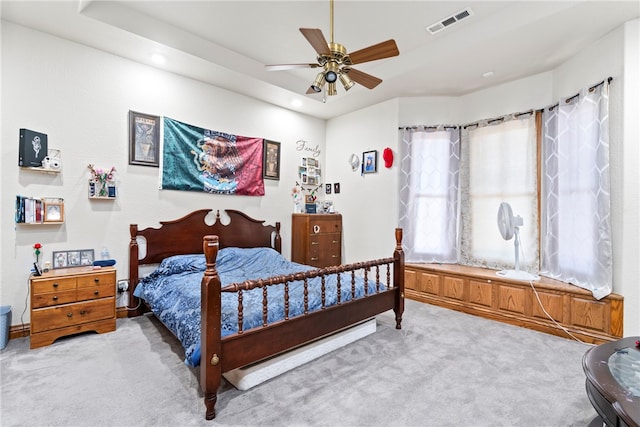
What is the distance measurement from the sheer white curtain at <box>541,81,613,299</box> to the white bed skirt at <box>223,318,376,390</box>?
87.9 inches

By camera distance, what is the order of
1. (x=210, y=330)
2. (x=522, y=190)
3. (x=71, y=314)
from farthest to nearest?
(x=522, y=190) → (x=71, y=314) → (x=210, y=330)

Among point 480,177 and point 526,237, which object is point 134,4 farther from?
point 526,237

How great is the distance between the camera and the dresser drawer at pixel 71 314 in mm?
2549

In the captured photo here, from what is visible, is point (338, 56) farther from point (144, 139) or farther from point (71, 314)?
point (71, 314)

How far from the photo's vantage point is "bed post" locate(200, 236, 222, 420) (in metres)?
1.73

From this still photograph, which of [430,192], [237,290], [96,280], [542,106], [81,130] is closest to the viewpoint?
[237,290]

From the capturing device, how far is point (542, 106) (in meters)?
3.59

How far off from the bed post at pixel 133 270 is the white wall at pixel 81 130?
9cm

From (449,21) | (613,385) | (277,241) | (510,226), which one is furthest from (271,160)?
(613,385)

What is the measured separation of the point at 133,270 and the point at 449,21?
4.35m

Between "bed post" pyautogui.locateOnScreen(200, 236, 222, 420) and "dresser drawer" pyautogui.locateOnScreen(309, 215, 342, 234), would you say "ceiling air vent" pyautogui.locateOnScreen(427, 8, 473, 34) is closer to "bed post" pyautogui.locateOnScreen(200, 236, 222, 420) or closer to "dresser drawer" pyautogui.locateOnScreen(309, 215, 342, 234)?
"dresser drawer" pyautogui.locateOnScreen(309, 215, 342, 234)

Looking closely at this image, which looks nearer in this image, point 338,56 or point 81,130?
point 338,56

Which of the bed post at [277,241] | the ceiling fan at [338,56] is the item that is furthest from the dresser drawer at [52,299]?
the ceiling fan at [338,56]

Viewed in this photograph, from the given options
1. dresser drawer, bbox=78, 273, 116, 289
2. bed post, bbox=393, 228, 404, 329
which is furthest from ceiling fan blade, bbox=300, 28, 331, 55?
dresser drawer, bbox=78, 273, 116, 289
